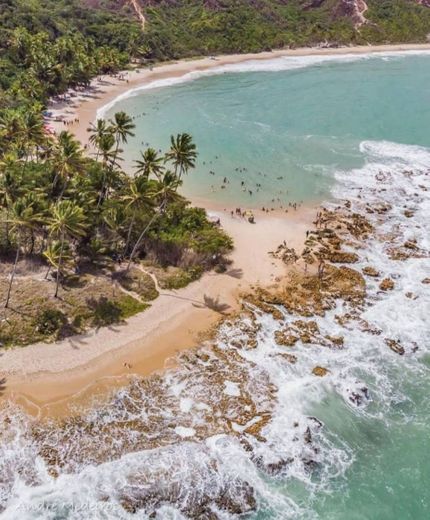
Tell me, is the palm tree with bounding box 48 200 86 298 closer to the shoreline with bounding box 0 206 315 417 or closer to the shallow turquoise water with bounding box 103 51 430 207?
the shoreline with bounding box 0 206 315 417

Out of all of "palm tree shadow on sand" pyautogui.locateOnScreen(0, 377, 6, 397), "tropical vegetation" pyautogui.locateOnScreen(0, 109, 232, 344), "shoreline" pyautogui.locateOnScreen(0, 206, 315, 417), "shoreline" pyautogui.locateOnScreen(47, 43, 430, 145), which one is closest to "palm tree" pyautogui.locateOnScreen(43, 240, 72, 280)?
"tropical vegetation" pyautogui.locateOnScreen(0, 109, 232, 344)

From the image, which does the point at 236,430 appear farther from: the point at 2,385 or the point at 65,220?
the point at 65,220

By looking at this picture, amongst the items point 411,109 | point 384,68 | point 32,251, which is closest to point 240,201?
point 32,251

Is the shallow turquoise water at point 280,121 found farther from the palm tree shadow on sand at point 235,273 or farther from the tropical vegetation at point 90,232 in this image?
the palm tree shadow on sand at point 235,273

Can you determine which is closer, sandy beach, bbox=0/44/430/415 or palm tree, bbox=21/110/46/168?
sandy beach, bbox=0/44/430/415

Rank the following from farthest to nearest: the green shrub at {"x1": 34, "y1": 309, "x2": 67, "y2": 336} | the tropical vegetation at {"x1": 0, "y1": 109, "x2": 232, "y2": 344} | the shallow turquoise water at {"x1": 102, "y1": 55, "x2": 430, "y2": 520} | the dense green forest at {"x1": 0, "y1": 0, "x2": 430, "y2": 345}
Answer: the tropical vegetation at {"x1": 0, "y1": 109, "x2": 232, "y2": 344}, the dense green forest at {"x1": 0, "y1": 0, "x2": 430, "y2": 345}, the green shrub at {"x1": 34, "y1": 309, "x2": 67, "y2": 336}, the shallow turquoise water at {"x1": 102, "y1": 55, "x2": 430, "y2": 520}

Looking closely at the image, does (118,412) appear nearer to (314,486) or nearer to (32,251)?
(314,486)
